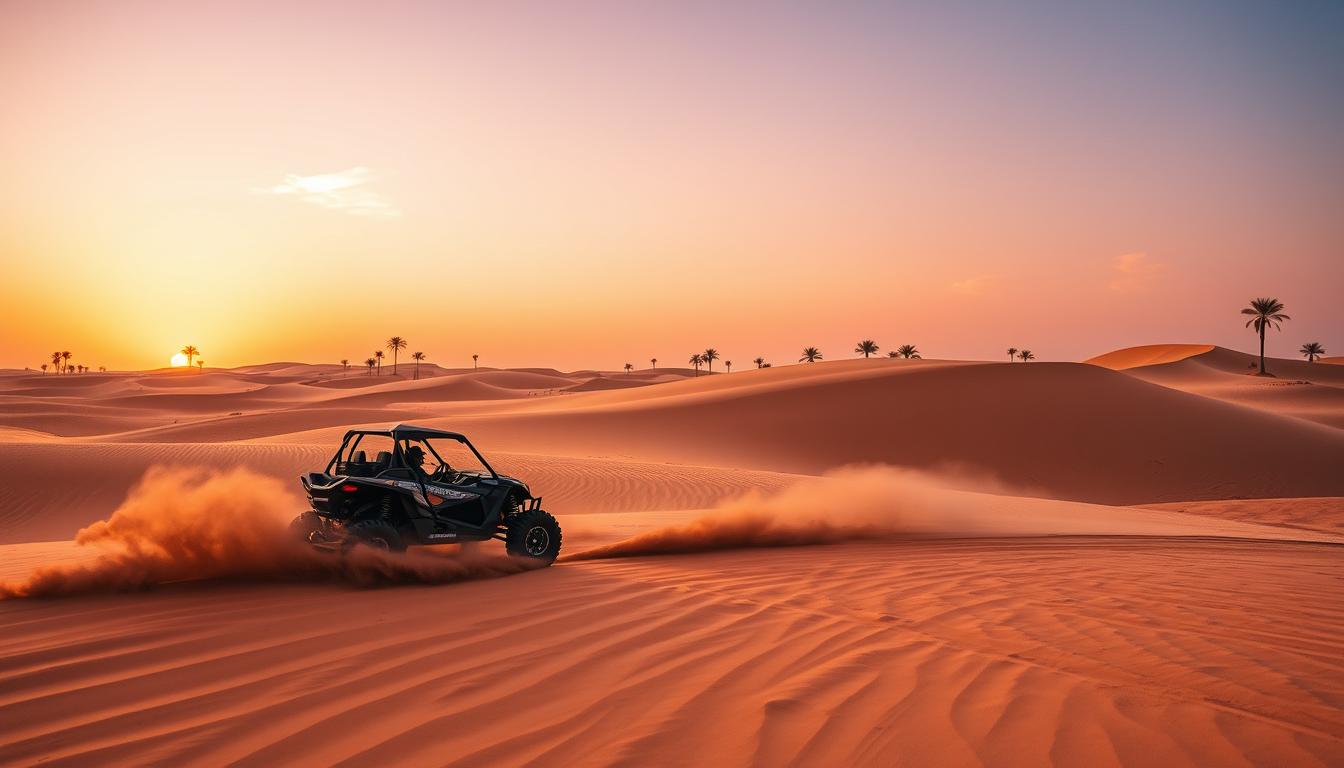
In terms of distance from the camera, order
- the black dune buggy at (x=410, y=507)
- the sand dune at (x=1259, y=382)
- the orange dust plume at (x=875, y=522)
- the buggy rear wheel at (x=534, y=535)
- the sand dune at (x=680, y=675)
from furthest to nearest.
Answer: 1. the sand dune at (x=1259, y=382)
2. the orange dust plume at (x=875, y=522)
3. the buggy rear wheel at (x=534, y=535)
4. the black dune buggy at (x=410, y=507)
5. the sand dune at (x=680, y=675)

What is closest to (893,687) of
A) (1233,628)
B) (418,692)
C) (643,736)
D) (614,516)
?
(643,736)

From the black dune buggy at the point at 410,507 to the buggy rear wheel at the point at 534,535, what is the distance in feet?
0.04

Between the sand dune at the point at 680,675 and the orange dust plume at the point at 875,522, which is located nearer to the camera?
the sand dune at the point at 680,675

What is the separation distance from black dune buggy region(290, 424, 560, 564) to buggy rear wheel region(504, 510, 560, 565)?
0.01 meters

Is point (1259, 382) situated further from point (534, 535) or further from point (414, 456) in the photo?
point (414, 456)

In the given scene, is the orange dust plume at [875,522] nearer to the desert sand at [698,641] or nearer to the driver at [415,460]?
the desert sand at [698,641]

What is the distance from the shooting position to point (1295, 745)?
12.5 feet

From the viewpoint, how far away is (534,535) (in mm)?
9094

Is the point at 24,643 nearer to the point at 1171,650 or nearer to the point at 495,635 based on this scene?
the point at 495,635

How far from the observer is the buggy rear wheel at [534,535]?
29.3 feet

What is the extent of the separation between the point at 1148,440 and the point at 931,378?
455 inches

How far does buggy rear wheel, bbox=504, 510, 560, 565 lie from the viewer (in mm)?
8930

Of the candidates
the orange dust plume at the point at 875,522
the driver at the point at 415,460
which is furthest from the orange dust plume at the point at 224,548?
the orange dust plume at the point at 875,522

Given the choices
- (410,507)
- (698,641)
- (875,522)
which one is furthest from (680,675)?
(875,522)
